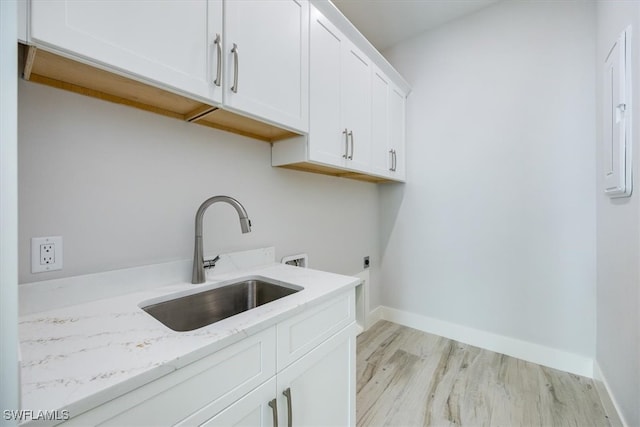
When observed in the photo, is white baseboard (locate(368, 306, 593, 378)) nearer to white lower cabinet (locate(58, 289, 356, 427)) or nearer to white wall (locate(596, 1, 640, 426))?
white wall (locate(596, 1, 640, 426))

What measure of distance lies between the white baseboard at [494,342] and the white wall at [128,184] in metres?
1.63

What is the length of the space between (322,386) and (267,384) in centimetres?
33

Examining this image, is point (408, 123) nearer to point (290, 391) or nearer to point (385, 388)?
point (385, 388)

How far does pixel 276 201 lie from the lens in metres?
1.67

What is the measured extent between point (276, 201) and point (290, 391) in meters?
1.04

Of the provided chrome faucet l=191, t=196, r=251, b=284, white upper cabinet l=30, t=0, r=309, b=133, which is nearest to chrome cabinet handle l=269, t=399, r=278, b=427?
chrome faucet l=191, t=196, r=251, b=284

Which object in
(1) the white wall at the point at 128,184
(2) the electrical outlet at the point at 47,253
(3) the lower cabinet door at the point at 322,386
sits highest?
(1) the white wall at the point at 128,184

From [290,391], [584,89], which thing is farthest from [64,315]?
[584,89]

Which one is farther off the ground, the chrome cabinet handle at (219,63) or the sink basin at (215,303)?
the chrome cabinet handle at (219,63)

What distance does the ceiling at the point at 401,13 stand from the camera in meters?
2.13

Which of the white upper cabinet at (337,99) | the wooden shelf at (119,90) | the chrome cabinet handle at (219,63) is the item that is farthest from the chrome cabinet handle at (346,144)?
the chrome cabinet handle at (219,63)

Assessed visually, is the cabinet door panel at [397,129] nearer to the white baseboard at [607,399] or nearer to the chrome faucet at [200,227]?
the chrome faucet at [200,227]

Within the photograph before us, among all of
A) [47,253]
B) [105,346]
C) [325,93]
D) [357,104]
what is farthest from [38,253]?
[357,104]

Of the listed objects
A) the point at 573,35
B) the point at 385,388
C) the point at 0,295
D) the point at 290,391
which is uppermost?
the point at 573,35
